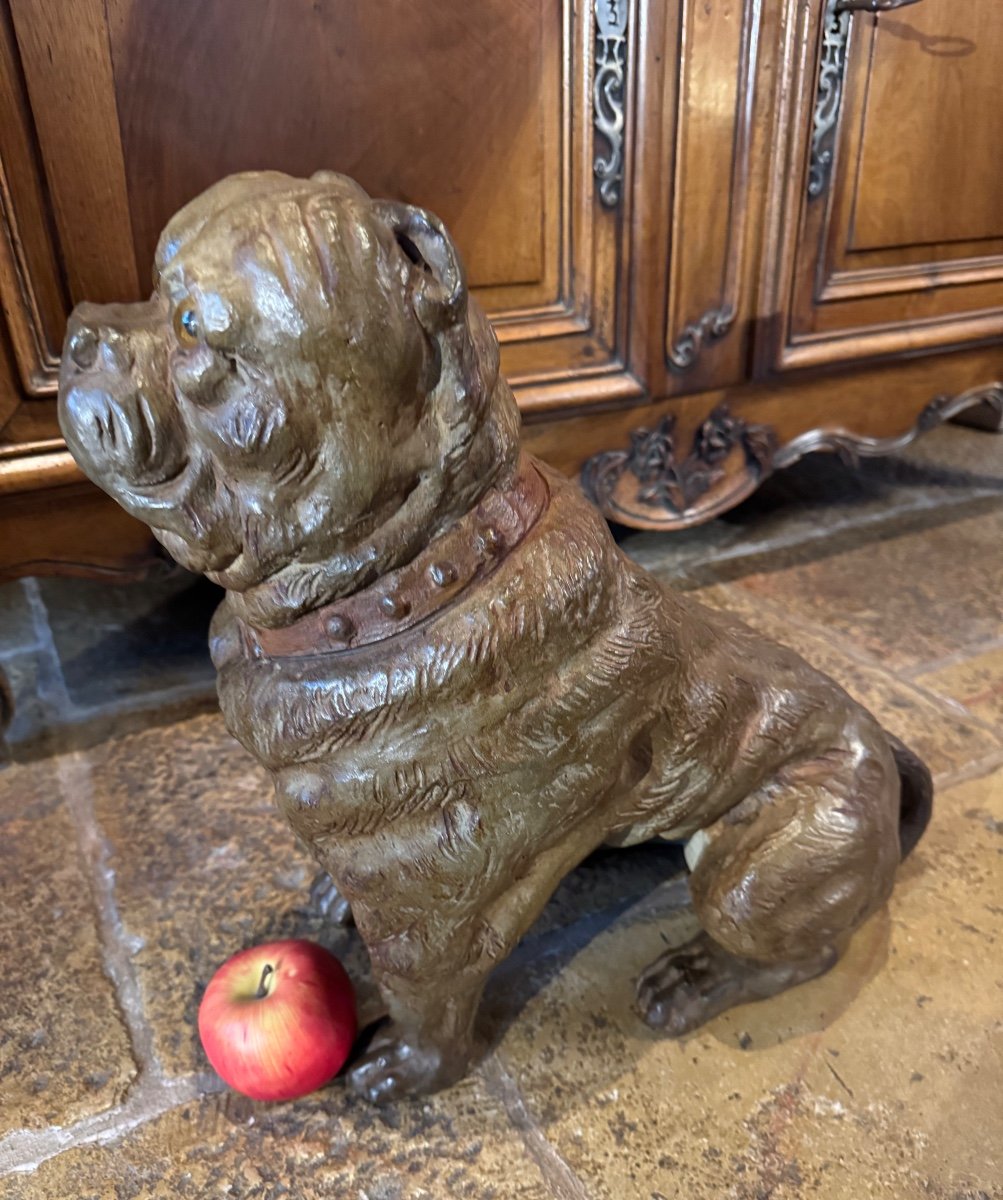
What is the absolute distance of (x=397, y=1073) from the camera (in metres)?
1.03

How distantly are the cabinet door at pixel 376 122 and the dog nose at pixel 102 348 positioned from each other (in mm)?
753

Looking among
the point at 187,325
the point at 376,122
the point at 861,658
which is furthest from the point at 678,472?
the point at 187,325

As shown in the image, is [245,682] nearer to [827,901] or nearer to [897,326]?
[827,901]

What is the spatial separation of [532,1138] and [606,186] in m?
1.46

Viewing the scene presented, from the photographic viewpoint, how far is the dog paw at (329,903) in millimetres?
1291

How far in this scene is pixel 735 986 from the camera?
3.76ft

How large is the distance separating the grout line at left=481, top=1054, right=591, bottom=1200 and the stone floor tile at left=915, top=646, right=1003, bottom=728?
3.67 ft

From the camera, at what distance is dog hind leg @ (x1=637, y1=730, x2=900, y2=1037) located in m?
1.01

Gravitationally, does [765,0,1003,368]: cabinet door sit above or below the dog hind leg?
above

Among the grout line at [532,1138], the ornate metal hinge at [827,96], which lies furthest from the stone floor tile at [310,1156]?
the ornate metal hinge at [827,96]

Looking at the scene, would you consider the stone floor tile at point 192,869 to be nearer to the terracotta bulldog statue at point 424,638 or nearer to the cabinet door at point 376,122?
the terracotta bulldog statue at point 424,638

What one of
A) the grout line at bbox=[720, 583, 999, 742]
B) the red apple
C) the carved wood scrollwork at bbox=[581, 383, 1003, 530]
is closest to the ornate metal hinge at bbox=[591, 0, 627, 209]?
the carved wood scrollwork at bbox=[581, 383, 1003, 530]

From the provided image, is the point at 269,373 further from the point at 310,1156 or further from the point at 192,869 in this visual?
the point at 192,869

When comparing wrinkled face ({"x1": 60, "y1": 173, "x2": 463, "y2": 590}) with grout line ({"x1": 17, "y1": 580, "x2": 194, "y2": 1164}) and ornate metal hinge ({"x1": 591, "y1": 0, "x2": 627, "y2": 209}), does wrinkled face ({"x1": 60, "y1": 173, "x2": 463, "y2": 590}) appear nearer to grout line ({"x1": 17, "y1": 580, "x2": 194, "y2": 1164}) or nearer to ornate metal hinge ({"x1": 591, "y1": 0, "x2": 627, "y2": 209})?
grout line ({"x1": 17, "y1": 580, "x2": 194, "y2": 1164})
